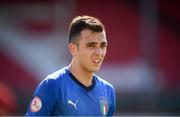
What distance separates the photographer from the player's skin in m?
5.59

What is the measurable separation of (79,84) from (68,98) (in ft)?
0.64

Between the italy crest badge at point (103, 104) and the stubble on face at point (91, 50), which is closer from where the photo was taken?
the stubble on face at point (91, 50)

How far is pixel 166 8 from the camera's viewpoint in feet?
60.6

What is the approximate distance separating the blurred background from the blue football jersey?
428 inches

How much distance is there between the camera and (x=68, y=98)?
5.52m

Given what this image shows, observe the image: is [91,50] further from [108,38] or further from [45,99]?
[108,38]

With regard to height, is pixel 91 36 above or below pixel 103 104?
above

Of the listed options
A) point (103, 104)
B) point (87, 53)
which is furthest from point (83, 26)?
point (103, 104)

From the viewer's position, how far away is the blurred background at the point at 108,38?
1711cm

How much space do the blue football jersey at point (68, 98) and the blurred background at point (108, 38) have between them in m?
10.9

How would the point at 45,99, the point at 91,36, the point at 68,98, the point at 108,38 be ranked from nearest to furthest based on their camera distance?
the point at 45,99, the point at 68,98, the point at 91,36, the point at 108,38

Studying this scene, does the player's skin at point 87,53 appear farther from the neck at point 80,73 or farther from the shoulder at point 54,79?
the shoulder at point 54,79

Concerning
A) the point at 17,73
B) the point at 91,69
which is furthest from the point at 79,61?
the point at 17,73

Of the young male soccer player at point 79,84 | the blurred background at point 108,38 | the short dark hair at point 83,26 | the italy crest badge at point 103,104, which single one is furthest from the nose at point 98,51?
the blurred background at point 108,38
